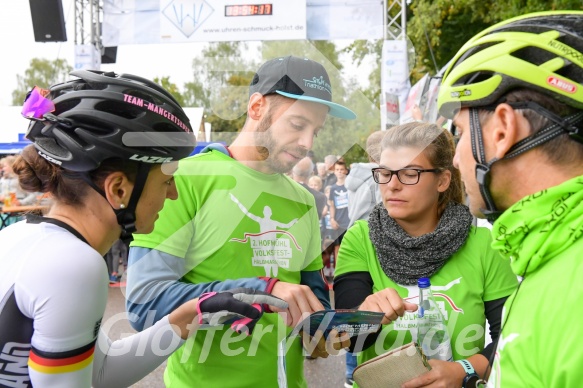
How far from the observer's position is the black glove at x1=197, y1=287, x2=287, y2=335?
1672mm

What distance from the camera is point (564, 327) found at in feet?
3.44

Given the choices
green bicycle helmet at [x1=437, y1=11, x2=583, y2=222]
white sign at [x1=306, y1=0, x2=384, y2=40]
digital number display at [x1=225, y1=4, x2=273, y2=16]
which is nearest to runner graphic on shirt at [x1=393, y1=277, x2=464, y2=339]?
green bicycle helmet at [x1=437, y1=11, x2=583, y2=222]

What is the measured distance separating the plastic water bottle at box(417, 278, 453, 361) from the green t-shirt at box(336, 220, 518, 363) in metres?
0.03

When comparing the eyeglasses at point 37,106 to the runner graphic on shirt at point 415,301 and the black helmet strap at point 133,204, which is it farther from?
the runner graphic on shirt at point 415,301

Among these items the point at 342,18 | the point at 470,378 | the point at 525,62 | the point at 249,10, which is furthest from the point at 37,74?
the point at 525,62

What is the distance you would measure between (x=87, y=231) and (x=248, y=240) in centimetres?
70

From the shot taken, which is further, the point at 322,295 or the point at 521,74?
the point at 322,295

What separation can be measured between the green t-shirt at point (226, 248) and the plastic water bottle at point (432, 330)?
487 millimetres

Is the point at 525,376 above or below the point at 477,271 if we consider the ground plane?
above

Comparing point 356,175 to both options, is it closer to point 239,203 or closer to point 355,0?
point 239,203

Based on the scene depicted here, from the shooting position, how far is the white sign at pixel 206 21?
34.2 ft

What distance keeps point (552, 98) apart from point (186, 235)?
1.24m

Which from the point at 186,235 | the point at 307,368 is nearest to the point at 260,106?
the point at 186,235

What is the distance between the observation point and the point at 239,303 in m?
1.66
